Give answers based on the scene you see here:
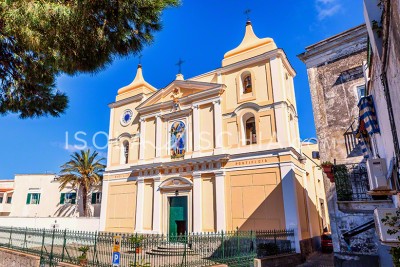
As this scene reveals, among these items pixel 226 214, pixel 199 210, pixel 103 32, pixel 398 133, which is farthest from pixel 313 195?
pixel 103 32

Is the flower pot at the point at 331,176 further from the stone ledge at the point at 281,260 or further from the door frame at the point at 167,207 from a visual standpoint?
the door frame at the point at 167,207

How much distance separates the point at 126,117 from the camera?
72.8ft

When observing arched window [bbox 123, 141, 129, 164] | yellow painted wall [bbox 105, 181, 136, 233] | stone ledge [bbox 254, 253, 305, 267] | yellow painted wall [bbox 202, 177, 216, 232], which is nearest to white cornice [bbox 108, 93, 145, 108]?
arched window [bbox 123, 141, 129, 164]

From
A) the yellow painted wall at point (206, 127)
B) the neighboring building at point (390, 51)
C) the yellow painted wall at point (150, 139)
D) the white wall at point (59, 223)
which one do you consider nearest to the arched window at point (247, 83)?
the yellow painted wall at point (206, 127)

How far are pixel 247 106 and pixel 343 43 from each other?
22.3 feet

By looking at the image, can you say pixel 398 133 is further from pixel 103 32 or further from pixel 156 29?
pixel 103 32

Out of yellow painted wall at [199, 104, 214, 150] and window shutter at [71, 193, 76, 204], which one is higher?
yellow painted wall at [199, 104, 214, 150]

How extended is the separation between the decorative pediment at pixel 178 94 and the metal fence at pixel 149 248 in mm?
9373

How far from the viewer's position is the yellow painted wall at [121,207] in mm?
19047

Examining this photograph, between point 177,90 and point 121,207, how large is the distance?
933 cm

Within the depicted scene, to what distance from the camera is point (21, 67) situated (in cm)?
805

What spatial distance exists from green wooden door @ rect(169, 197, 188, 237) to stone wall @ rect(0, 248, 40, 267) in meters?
7.67

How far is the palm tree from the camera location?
27.7 meters

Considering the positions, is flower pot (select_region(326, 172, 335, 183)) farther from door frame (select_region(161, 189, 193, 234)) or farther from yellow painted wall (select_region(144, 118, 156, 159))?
yellow painted wall (select_region(144, 118, 156, 159))
